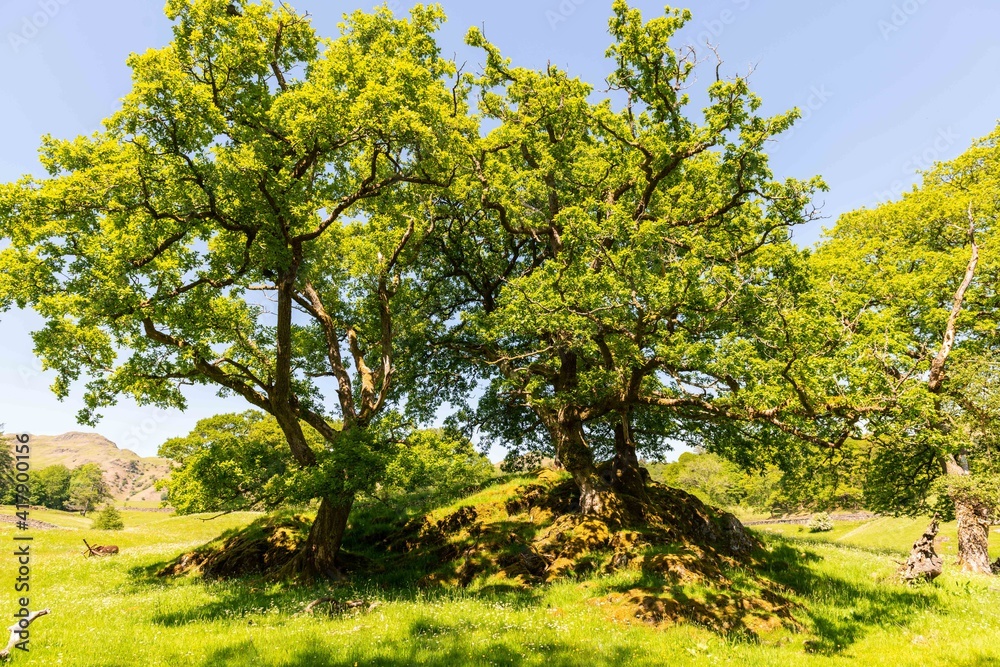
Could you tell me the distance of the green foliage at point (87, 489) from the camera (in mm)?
126675

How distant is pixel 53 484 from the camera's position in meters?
135

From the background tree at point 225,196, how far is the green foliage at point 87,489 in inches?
5681

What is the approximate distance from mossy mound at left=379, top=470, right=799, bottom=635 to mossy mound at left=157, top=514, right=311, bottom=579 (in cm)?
404

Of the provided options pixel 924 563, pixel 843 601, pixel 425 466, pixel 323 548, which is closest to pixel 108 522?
pixel 323 548

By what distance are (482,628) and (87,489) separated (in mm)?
171930

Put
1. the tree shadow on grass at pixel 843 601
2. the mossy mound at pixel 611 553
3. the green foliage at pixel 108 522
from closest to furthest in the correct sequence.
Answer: the tree shadow on grass at pixel 843 601 → the mossy mound at pixel 611 553 → the green foliage at pixel 108 522

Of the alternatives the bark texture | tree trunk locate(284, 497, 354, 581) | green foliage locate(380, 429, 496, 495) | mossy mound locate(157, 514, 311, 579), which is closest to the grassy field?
the bark texture

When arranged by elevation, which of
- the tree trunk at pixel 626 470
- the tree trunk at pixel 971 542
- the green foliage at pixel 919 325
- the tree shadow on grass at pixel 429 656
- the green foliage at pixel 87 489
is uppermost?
the green foliage at pixel 919 325

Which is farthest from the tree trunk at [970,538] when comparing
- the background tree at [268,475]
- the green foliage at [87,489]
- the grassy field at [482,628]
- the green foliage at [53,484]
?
the green foliage at [53,484]

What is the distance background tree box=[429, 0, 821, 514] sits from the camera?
14.4 m

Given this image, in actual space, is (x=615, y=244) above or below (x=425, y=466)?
above

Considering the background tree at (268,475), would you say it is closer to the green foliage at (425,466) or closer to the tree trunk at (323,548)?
the green foliage at (425,466)

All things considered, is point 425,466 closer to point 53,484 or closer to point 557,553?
point 557,553

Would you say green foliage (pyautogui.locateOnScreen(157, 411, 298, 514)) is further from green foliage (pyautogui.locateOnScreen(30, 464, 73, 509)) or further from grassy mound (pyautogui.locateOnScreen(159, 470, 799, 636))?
green foliage (pyautogui.locateOnScreen(30, 464, 73, 509))
